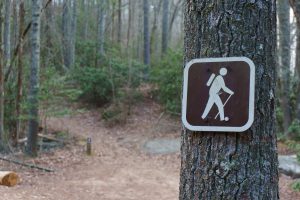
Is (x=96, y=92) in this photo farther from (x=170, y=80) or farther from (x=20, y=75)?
(x=20, y=75)

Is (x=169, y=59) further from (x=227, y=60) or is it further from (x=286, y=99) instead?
(x=227, y=60)

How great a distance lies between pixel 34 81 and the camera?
33.8 ft

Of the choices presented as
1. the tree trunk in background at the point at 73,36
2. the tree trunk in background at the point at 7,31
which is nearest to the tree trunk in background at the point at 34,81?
the tree trunk in background at the point at 7,31

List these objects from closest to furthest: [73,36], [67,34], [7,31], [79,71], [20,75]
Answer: [20,75] < [7,31] < [79,71] < [73,36] < [67,34]

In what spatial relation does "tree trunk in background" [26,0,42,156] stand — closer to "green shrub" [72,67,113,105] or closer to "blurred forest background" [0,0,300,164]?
"blurred forest background" [0,0,300,164]

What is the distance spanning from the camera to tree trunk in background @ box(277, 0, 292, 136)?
11.9 metres

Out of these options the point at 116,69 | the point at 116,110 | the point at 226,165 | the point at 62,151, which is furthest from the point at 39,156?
the point at 226,165

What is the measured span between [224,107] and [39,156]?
9.64 metres

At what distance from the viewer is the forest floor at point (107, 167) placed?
7898mm

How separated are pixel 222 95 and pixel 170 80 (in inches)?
558

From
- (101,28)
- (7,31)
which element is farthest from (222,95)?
(101,28)

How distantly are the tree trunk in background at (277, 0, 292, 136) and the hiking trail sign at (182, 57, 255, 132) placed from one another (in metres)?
10.7

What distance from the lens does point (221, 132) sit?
1.78 meters

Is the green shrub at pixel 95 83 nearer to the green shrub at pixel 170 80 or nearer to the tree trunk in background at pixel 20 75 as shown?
the green shrub at pixel 170 80
